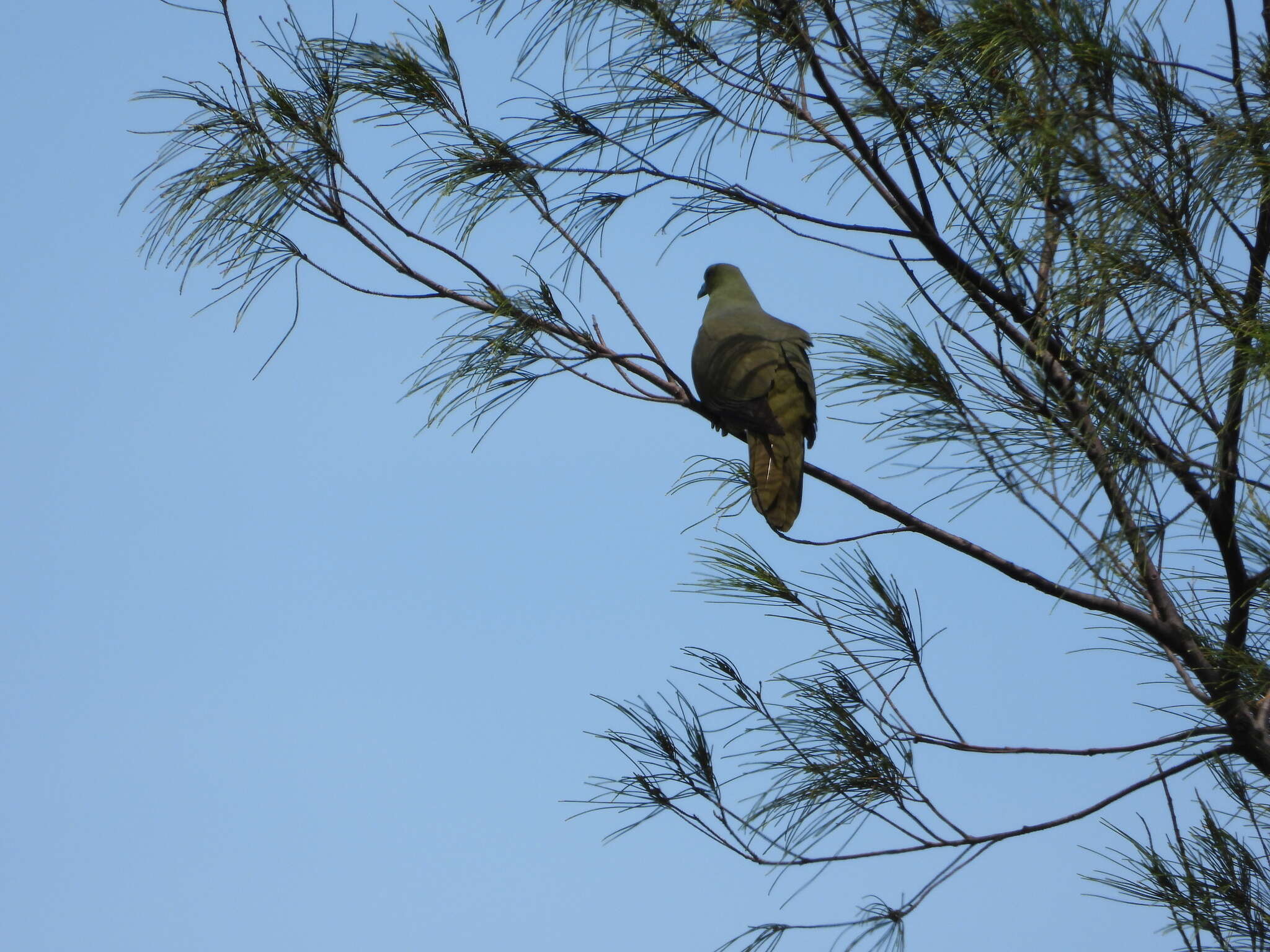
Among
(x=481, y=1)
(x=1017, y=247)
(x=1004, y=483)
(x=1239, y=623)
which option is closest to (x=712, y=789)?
(x=1004, y=483)

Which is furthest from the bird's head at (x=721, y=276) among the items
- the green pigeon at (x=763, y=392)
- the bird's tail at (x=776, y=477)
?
the bird's tail at (x=776, y=477)

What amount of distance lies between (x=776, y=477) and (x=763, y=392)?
34cm

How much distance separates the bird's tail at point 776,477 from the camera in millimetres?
2438

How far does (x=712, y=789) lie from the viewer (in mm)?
2236

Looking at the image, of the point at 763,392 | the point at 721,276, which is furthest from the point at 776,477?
the point at 721,276

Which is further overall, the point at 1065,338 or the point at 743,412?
the point at 743,412

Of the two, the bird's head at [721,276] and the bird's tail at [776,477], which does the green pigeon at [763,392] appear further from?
the bird's head at [721,276]

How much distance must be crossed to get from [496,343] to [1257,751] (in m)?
1.39

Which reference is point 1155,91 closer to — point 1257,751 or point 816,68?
point 816,68

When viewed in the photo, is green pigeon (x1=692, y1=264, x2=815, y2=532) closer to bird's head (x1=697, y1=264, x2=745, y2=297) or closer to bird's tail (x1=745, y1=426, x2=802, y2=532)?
bird's tail (x1=745, y1=426, x2=802, y2=532)

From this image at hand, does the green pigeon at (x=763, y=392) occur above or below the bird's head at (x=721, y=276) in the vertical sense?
below

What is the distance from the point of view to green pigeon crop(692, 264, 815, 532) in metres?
2.47

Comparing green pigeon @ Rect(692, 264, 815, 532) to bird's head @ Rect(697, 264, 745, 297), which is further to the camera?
bird's head @ Rect(697, 264, 745, 297)

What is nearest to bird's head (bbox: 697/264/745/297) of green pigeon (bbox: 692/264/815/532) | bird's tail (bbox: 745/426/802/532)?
green pigeon (bbox: 692/264/815/532)
